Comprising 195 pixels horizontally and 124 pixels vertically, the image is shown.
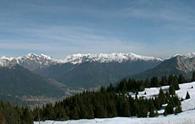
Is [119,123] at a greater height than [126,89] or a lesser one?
lesser

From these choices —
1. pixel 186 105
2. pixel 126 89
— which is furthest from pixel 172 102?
pixel 126 89

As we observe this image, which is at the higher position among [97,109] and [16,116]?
[97,109]

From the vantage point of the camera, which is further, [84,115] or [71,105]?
[71,105]

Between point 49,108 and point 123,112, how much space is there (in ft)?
86.2

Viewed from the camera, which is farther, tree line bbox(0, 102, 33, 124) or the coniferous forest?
the coniferous forest

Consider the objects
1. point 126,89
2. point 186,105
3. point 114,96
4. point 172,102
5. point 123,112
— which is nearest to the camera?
point 172,102

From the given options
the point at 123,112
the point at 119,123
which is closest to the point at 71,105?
the point at 123,112

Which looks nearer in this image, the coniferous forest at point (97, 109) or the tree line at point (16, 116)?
the tree line at point (16, 116)

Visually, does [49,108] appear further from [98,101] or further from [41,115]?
[98,101]

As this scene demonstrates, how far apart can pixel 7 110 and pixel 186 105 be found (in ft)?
180

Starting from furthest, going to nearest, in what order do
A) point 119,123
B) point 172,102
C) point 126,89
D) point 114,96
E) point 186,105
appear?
point 126,89
point 114,96
point 186,105
point 172,102
point 119,123

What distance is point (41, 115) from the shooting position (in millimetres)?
144250

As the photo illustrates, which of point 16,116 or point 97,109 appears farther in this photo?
point 97,109

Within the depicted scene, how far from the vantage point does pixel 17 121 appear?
12038cm
